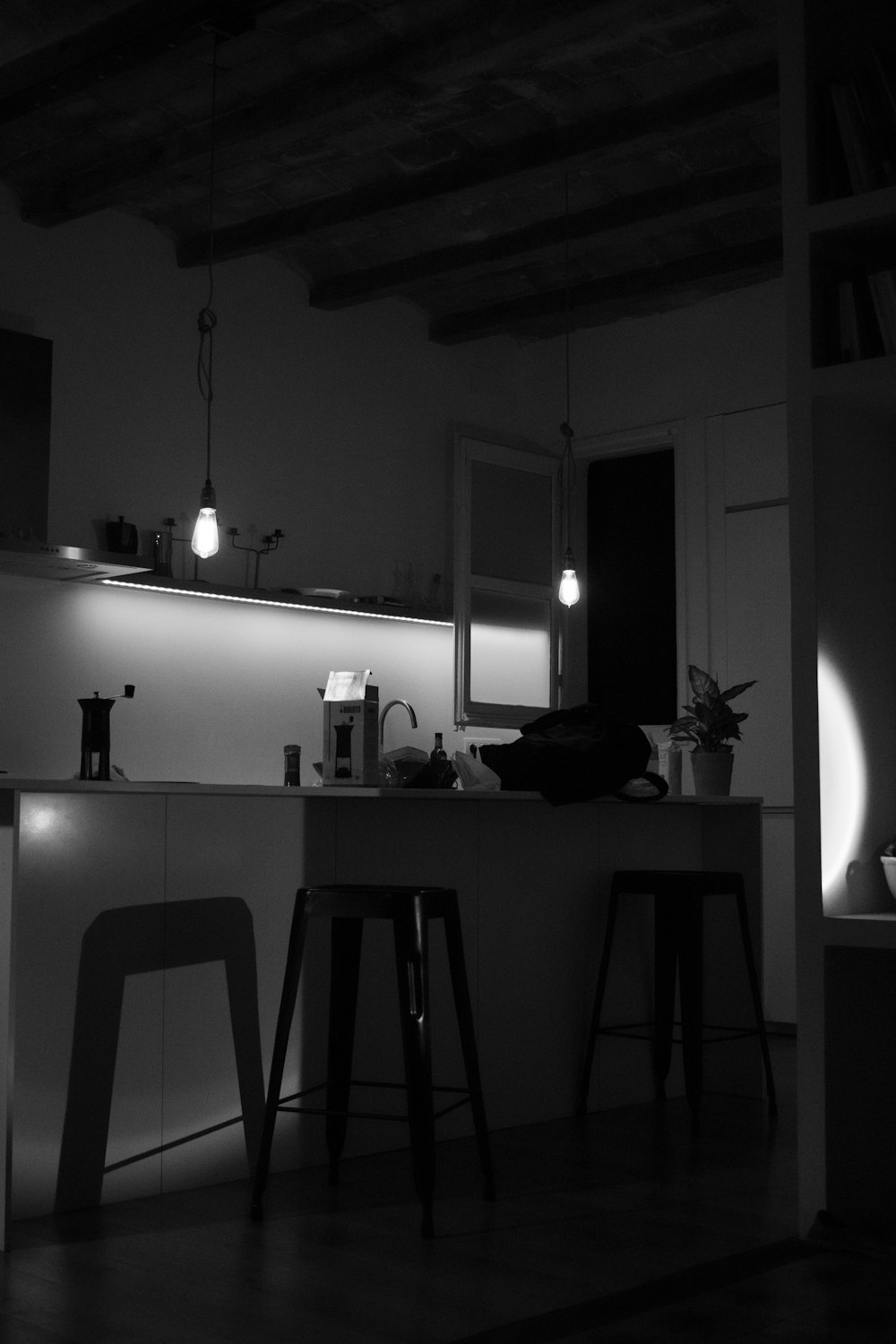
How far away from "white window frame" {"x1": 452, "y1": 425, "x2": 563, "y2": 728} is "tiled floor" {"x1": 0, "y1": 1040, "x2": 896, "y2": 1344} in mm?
3651

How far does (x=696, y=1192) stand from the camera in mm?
3438

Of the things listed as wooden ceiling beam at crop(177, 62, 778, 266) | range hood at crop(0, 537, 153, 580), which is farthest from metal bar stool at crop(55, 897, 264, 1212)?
wooden ceiling beam at crop(177, 62, 778, 266)

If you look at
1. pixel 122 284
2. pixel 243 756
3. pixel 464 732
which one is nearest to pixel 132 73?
pixel 122 284

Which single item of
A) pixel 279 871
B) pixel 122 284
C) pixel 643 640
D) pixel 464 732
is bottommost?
pixel 279 871

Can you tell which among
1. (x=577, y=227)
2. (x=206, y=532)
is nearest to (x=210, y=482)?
(x=206, y=532)

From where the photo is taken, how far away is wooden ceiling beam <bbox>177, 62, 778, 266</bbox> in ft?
16.8

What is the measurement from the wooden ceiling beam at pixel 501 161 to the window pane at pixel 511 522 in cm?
167

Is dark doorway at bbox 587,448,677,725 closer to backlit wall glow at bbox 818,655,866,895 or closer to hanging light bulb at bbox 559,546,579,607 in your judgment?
hanging light bulb at bbox 559,546,579,607

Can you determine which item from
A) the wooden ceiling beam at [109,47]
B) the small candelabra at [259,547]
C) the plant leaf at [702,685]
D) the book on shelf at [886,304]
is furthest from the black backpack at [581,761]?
the small candelabra at [259,547]

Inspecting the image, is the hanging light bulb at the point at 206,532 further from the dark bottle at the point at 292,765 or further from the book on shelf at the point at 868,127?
the book on shelf at the point at 868,127

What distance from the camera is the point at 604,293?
7.07m

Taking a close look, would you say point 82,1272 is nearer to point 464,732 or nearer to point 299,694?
point 299,694

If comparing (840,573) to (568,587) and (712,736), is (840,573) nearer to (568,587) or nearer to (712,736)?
(712,736)

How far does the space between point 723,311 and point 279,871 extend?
4505 millimetres
